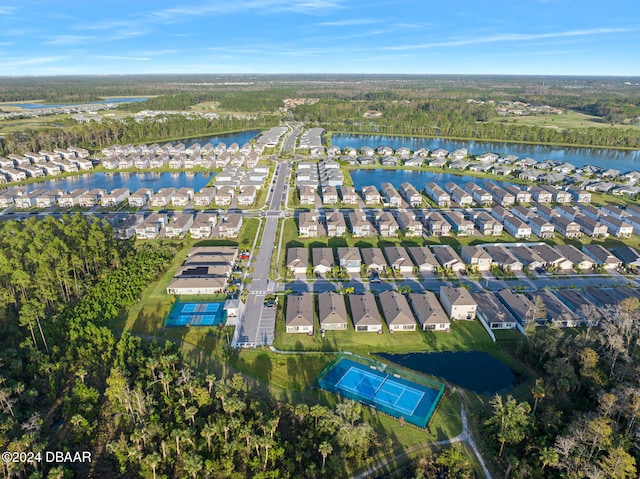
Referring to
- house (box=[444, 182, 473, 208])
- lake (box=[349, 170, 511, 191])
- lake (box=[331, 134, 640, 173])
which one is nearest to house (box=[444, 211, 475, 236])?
house (box=[444, 182, 473, 208])

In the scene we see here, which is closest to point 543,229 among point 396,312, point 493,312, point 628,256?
point 628,256

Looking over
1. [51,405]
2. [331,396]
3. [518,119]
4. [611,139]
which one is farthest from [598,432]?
[518,119]

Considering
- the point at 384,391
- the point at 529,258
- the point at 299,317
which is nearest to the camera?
the point at 384,391

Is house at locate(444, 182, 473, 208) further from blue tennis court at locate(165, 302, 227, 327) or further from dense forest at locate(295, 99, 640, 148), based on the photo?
dense forest at locate(295, 99, 640, 148)

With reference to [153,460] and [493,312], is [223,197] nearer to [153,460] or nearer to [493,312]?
[493,312]

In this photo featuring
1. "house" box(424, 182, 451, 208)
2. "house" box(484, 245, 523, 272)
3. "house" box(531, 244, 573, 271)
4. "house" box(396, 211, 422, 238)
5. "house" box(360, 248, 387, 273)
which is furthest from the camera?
"house" box(424, 182, 451, 208)

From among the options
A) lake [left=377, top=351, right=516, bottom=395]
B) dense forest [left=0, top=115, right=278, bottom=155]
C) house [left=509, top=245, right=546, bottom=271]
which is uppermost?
A: dense forest [left=0, top=115, right=278, bottom=155]
